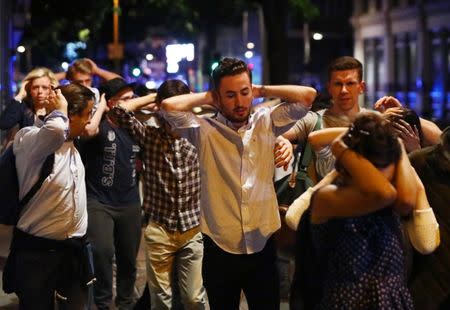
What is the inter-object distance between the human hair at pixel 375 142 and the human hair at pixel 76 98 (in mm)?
2285

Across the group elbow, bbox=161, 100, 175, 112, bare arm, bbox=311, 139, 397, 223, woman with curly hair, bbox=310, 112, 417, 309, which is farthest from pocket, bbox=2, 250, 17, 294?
bare arm, bbox=311, 139, 397, 223

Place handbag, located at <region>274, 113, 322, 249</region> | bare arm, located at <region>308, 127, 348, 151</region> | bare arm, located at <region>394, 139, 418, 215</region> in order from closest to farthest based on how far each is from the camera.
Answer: bare arm, located at <region>394, 139, 418, 215</region>
bare arm, located at <region>308, 127, 348, 151</region>
handbag, located at <region>274, 113, 322, 249</region>

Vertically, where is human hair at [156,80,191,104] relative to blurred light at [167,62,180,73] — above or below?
below

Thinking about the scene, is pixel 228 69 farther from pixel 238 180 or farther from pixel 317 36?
pixel 317 36

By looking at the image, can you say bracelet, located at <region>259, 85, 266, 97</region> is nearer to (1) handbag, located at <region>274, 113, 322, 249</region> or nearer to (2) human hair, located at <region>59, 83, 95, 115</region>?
(1) handbag, located at <region>274, 113, 322, 249</region>

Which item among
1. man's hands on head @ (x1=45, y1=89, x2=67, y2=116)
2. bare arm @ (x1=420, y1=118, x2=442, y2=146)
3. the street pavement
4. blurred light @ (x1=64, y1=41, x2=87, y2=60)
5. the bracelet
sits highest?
blurred light @ (x1=64, y1=41, x2=87, y2=60)

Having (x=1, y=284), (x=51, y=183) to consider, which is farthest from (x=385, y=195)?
(x=1, y=284)

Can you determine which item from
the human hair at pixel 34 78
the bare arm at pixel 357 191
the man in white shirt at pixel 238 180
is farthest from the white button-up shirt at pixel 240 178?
the human hair at pixel 34 78

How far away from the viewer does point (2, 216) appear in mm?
5516

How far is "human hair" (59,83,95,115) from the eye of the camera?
19.1 ft

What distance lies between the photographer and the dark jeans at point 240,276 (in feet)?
18.2

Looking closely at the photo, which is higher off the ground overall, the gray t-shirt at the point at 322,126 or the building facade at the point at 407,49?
the building facade at the point at 407,49

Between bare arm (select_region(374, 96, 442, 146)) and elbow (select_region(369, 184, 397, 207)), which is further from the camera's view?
bare arm (select_region(374, 96, 442, 146))

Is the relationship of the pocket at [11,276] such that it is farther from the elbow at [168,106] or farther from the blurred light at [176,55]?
the blurred light at [176,55]
